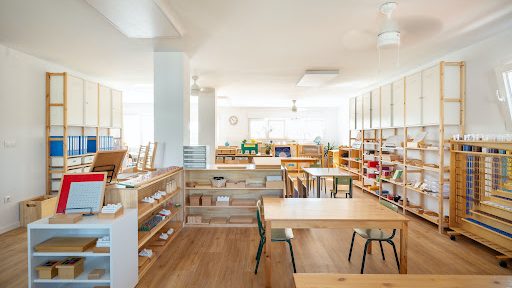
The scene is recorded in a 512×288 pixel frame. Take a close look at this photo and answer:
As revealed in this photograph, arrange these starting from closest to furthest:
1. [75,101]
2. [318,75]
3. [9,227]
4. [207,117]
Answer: [9,227] → [75,101] → [318,75] → [207,117]

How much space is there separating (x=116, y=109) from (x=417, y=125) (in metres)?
6.68

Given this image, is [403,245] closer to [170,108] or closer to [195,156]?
[195,156]

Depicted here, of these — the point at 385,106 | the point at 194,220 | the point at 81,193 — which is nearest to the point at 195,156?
the point at 194,220

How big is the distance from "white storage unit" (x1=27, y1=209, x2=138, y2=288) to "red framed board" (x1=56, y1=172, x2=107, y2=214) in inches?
4.5

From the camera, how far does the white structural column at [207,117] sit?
320 inches

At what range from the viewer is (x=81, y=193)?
102 inches

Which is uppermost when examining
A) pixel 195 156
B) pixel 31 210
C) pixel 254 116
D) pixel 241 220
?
pixel 254 116

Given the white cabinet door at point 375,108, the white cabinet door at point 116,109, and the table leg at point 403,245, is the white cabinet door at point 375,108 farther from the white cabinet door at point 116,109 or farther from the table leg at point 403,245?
the white cabinet door at point 116,109

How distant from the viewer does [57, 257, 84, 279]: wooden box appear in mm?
2346

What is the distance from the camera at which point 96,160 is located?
8.88 ft

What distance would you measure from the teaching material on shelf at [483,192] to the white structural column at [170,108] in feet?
13.9

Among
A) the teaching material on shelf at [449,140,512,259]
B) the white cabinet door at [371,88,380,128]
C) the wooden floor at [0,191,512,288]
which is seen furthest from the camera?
the white cabinet door at [371,88,380,128]

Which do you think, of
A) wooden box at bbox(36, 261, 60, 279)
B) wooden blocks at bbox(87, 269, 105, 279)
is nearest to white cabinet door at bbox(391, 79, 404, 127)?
wooden blocks at bbox(87, 269, 105, 279)

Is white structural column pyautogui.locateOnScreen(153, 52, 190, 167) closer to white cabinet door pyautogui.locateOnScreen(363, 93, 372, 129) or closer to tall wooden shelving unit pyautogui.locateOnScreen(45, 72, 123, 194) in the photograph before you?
tall wooden shelving unit pyautogui.locateOnScreen(45, 72, 123, 194)
